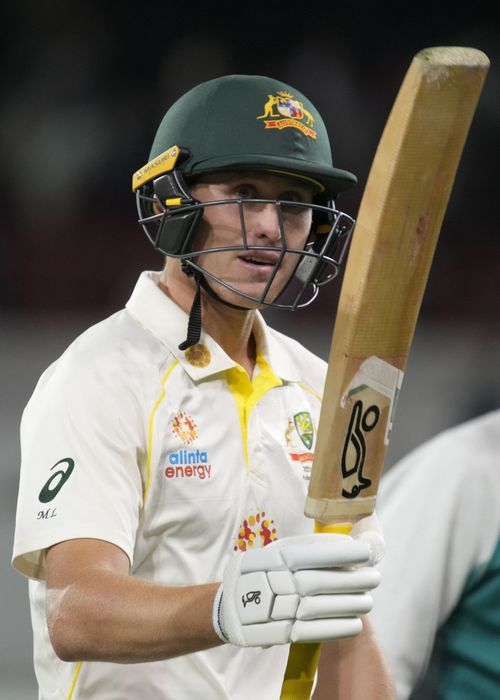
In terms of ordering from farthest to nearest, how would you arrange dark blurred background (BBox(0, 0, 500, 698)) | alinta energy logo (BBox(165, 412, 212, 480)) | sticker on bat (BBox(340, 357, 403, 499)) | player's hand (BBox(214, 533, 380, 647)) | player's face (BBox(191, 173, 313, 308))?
dark blurred background (BBox(0, 0, 500, 698))
player's face (BBox(191, 173, 313, 308))
alinta energy logo (BBox(165, 412, 212, 480))
sticker on bat (BBox(340, 357, 403, 499))
player's hand (BBox(214, 533, 380, 647))

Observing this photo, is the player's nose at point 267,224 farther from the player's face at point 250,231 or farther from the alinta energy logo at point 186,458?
the alinta energy logo at point 186,458

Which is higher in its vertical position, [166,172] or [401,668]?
[166,172]

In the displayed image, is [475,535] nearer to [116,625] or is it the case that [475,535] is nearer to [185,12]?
[116,625]

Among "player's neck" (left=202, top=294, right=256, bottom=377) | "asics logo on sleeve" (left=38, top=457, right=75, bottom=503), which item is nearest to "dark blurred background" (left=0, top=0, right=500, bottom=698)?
"player's neck" (left=202, top=294, right=256, bottom=377)

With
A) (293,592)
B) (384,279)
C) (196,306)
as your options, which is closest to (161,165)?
(196,306)

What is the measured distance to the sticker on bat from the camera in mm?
1542

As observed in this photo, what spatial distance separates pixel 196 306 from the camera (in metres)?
1.84

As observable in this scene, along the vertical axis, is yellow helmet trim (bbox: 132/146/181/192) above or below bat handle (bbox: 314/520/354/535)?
above

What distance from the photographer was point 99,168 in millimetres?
4812

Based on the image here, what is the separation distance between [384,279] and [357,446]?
8.7 inches

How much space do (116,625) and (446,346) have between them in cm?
330

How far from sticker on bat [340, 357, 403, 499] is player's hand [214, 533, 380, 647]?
146 mm

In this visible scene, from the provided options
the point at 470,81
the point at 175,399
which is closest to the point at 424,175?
the point at 470,81

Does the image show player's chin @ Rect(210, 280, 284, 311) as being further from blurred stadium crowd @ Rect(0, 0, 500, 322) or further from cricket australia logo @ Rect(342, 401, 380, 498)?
blurred stadium crowd @ Rect(0, 0, 500, 322)
